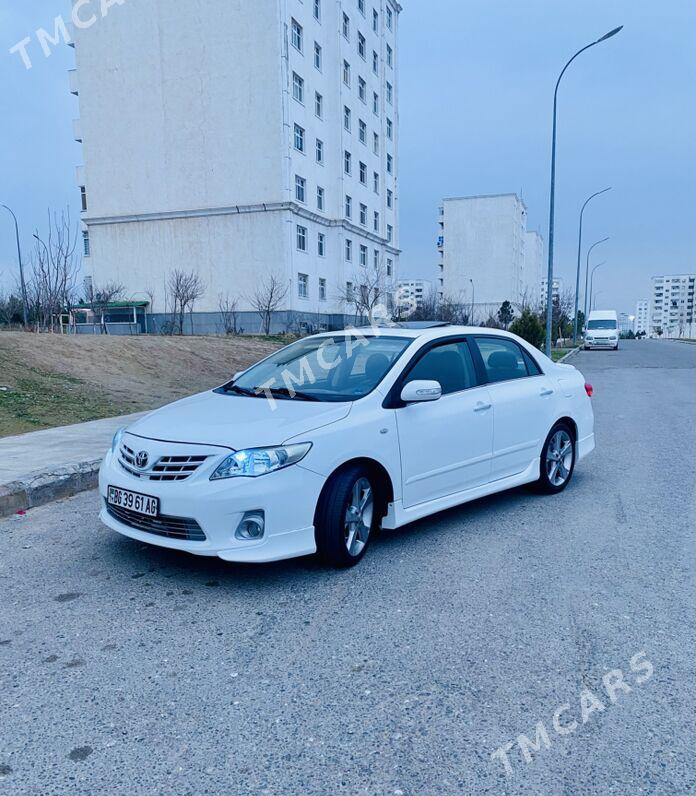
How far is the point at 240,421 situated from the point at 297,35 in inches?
1484

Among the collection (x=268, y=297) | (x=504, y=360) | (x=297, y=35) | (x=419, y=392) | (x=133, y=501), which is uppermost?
(x=297, y=35)

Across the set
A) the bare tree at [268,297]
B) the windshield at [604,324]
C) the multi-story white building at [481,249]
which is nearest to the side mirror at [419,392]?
the bare tree at [268,297]

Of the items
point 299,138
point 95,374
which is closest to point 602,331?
point 299,138

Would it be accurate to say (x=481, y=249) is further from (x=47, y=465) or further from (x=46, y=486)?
(x=46, y=486)

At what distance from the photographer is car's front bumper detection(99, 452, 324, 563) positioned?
12.2 feet

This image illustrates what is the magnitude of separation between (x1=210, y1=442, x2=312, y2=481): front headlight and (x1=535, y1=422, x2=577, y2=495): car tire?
2932 millimetres

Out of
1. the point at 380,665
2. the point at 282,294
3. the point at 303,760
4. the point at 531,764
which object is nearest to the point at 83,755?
the point at 303,760

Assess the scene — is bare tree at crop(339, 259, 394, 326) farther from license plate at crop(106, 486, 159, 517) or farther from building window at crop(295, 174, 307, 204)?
license plate at crop(106, 486, 159, 517)

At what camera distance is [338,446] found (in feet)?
13.3

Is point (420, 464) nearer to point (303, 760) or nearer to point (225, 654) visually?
point (225, 654)

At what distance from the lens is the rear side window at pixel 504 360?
5.60 metres

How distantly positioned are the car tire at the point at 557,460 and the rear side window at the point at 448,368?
47.9 inches

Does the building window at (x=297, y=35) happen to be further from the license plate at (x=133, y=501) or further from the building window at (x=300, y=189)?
the license plate at (x=133, y=501)

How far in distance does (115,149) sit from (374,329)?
37006mm
